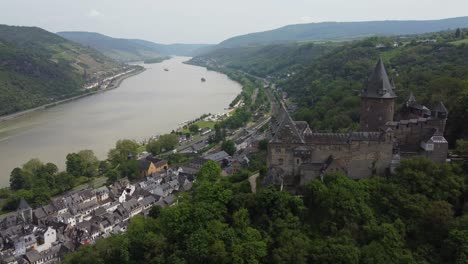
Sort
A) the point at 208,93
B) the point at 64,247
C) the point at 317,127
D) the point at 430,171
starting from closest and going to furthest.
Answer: the point at 430,171, the point at 64,247, the point at 317,127, the point at 208,93

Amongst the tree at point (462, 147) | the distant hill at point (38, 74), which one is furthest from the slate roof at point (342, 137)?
the distant hill at point (38, 74)

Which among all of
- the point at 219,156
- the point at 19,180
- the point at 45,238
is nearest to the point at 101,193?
the point at 45,238

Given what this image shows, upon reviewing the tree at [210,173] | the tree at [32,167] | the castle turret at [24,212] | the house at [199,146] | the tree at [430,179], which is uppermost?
the tree at [430,179]

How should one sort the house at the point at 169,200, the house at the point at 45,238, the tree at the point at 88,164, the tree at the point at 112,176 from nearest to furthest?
the house at the point at 45,238
the house at the point at 169,200
the tree at the point at 112,176
the tree at the point at 88,164

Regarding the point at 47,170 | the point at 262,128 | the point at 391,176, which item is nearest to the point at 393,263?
the point at 391,176

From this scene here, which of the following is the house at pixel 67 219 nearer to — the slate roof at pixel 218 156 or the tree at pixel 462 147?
the slate roof at pixel 218 156

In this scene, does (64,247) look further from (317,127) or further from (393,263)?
(317,127)

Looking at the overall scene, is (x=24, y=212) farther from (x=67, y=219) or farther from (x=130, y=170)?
(x=130, y=170)
